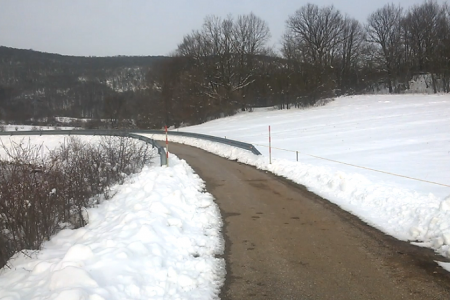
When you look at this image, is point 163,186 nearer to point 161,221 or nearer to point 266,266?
point 161,221

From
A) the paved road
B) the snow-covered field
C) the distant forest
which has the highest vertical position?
the distant forest

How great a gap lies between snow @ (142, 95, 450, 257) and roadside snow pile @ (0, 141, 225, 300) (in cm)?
381

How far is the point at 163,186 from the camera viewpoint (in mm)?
10492

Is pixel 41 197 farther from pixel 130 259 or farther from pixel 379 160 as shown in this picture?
pixel 379 160

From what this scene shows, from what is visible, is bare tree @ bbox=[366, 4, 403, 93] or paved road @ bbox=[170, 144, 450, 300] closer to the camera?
paved road @ bbox=[170, 144, 450, 300]

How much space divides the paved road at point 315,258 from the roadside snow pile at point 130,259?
0.47 meters

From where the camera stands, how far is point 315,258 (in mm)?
6129

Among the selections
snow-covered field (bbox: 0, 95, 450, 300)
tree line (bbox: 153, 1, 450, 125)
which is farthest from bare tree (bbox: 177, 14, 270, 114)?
snow-covered field (bbox: 0, 95, 450, 300)

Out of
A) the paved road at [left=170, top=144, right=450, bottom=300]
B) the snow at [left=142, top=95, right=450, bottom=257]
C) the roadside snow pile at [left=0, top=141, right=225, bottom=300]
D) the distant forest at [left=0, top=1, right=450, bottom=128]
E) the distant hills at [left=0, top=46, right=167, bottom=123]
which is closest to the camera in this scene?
the roadside snow pile at [left=0, top=141, right=225, bottom=300]

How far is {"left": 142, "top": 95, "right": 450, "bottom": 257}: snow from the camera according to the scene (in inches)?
304

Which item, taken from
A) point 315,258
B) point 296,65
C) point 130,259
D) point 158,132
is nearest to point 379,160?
point 315,258

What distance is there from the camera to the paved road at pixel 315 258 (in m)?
5.01

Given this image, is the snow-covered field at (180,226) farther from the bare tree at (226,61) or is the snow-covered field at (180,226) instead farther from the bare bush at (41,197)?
the bare tree at (226,61)

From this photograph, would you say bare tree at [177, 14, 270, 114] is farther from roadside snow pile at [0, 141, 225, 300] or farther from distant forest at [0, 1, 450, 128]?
roadside snow pile at [0, 141, 225, 300]
